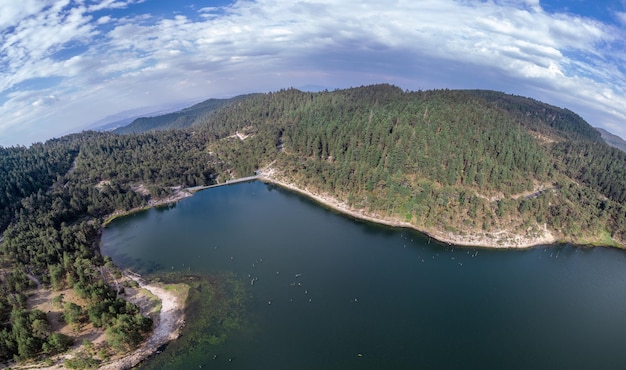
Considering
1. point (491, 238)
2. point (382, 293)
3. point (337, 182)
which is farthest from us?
point (337, 182)

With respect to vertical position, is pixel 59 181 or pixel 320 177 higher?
pixel 320 177

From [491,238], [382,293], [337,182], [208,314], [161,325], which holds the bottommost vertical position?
[161,325]

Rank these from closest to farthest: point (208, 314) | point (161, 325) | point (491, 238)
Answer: point (161, 325) → point (208, 314) → point (491, 238)

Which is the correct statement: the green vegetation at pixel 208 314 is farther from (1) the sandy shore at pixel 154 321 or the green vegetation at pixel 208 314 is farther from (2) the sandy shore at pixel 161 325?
(1) the sandy shore at pixel 154 321

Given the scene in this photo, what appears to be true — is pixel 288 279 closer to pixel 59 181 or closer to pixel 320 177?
pixel 320 177

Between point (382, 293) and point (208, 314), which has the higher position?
point (382, 293)

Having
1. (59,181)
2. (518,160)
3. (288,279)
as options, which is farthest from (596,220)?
(59,181)

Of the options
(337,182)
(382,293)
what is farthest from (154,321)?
(337,182)

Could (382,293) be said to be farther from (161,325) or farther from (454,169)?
(454,169)
